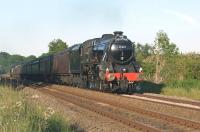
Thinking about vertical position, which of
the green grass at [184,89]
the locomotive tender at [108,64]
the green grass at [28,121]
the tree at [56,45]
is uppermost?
the tree at [56,45]

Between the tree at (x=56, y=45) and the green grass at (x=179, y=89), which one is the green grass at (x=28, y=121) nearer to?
the green grass at (x=179, y=89)

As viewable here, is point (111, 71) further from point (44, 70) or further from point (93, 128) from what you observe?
point (44, 70)

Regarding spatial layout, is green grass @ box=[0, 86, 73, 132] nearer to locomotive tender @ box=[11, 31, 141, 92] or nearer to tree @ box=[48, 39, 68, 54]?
locomotive tender @ box=[11, 31, 141, 92]

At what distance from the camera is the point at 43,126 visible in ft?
34.8

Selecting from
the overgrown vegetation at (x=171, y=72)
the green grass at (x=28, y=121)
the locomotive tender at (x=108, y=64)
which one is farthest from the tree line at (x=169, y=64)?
the green grass at (x=28, y=121)

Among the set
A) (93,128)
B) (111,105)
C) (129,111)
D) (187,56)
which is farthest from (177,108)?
(187,56)

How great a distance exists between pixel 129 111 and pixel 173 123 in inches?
152

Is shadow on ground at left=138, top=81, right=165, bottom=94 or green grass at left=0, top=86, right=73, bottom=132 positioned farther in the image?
shadow on ground at left=138, top=81, right=165, bottom=94

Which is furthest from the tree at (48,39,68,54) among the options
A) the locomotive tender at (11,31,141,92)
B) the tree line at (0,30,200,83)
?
the locomotive tender at (11,31,141,92)

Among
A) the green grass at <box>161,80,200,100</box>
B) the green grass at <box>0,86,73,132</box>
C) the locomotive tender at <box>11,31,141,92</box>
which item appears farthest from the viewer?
the green grass at <box>161,80,200,100</box>

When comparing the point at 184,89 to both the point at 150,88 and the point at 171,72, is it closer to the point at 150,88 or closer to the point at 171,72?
the point at 150,88

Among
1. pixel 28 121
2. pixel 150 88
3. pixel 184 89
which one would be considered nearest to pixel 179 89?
pixel 184 89

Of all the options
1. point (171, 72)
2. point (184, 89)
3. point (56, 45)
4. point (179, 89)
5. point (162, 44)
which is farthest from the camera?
point (56, 45)

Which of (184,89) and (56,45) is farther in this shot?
(56,45)
